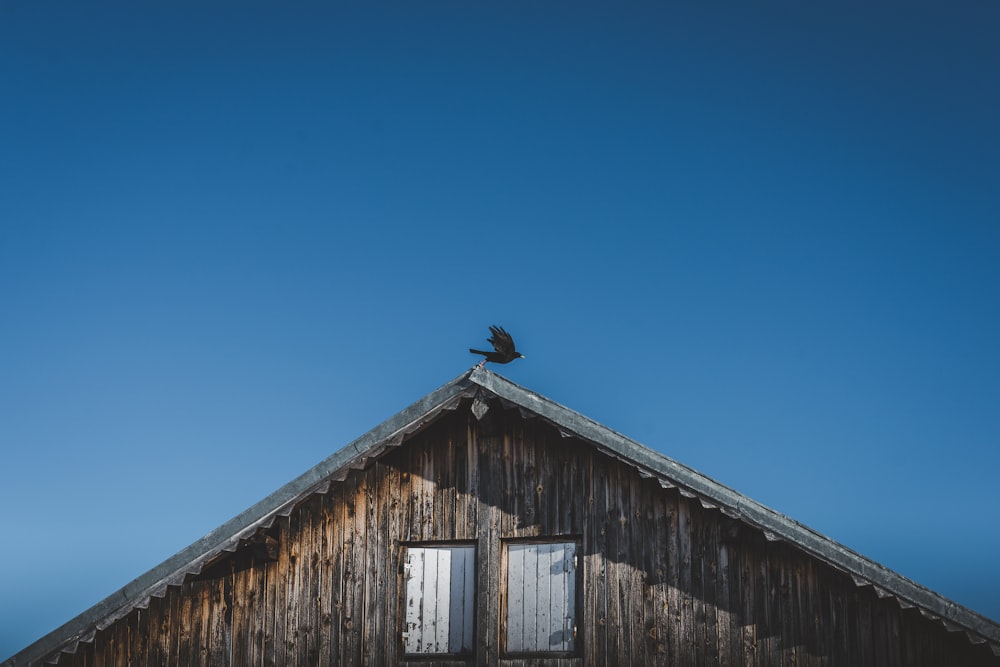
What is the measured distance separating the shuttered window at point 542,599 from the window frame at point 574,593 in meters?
0.02

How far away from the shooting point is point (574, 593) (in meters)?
12.4

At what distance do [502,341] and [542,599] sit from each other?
3.47 metres

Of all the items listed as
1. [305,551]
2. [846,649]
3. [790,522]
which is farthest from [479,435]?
[846,649]

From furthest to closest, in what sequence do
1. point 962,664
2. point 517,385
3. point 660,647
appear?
point 517,385 → point 660,647 → point 962,664

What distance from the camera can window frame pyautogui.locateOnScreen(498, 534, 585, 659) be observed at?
40.2ft

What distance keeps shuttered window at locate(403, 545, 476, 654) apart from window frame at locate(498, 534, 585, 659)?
1.28 feet

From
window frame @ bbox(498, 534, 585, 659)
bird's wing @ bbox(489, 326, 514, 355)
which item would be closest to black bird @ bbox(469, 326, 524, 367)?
bird's wing @ bbox(489, 326, 514, 355)

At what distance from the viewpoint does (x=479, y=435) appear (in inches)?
523

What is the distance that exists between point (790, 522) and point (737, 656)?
1.66 m

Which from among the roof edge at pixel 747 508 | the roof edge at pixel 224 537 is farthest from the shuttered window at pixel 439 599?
the roof edge at pixel 747 508

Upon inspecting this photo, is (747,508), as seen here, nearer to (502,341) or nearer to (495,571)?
(495,571)

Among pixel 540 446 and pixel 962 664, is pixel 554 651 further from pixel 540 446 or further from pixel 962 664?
pixel 962 664

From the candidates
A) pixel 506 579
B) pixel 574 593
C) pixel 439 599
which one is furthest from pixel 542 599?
pixel 439 599

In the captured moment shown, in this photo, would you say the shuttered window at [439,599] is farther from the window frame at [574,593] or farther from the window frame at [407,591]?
the window frame at [574,593]
